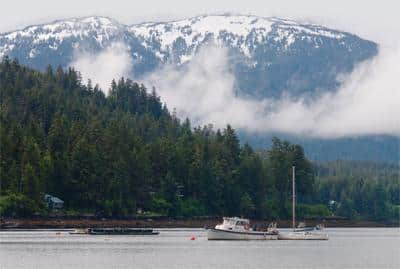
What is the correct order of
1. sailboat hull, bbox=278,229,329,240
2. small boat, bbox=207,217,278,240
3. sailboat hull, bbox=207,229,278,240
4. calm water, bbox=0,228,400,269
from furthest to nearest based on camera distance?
sailboat hull, bbox=278,229,329,240
small boat, bbox=207,217,278,240
sailboat hull, bbox=207,229,278,240
calm water, bbox=0,228,400,269

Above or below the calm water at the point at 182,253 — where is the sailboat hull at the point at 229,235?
above

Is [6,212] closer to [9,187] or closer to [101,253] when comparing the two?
[9,187]

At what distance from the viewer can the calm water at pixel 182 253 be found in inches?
4513

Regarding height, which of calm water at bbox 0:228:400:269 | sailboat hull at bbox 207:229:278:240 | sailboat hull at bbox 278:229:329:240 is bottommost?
calm water at bbox 0:228:400:269

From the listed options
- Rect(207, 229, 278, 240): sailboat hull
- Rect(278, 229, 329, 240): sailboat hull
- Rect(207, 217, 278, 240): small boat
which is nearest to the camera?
Rect(207, 229, 278, 240): sailboat hull

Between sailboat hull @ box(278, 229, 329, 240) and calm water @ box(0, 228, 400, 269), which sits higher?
sailboat hull @ box(278, 229, 329, 240)

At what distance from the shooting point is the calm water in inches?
4513

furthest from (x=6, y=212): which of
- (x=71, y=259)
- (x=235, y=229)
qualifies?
(x=71, y=259)

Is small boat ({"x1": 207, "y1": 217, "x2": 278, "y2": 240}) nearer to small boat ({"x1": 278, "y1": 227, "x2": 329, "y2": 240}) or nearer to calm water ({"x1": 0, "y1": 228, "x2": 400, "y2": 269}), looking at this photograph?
calm water ({"x1": 0, "y1": 228, "x2": 400, "y2": 269})

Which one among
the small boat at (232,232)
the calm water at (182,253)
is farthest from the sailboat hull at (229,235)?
the calm water at (182,253)

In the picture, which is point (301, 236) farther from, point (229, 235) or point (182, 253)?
point (182, 253)

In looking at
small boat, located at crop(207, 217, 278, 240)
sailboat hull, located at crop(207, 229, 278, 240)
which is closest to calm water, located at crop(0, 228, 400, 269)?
sailboat hull, located at crop(207, 229, 278, 240)

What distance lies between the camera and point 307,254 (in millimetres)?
134125

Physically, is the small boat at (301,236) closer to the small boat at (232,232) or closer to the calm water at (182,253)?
the calm water at (182,253)
